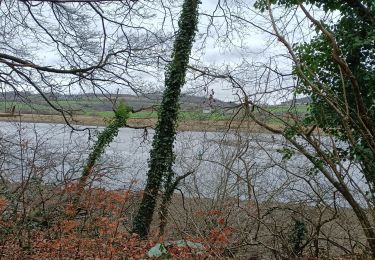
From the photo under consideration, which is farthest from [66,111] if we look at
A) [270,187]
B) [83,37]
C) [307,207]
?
[270,187]

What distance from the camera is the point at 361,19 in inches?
396

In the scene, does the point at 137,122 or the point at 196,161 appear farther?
the point at 137,122

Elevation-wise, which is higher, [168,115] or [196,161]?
[168,115]

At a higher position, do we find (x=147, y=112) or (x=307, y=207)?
(x=147, y=112)

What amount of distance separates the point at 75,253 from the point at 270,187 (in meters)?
7.63

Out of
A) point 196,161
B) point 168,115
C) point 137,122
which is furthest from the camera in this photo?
point 137,122

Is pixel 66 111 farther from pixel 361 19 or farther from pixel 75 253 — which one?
pixel 361 19

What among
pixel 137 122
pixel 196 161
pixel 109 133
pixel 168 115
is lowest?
pixel 196 161

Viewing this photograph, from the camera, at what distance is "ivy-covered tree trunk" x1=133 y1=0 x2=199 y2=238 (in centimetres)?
1370

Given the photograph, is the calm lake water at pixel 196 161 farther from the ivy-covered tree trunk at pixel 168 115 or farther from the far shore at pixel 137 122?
the ivy-covered tree trunk at pixel 168 115

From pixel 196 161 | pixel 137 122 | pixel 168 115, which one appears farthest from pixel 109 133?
pixel 168 115


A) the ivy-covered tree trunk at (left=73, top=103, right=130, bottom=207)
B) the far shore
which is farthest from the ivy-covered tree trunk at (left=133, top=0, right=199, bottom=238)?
the ivy-covered tree trunk at (left=73, top=103, right=130, bottom=207)

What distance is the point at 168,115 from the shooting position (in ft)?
45.5

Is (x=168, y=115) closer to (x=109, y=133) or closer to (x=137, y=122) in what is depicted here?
(x=109, y=133)
